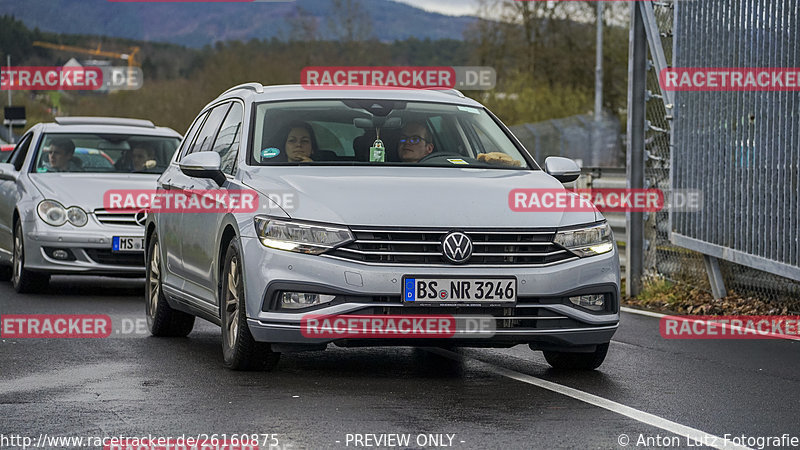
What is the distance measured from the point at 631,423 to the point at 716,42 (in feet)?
23.9

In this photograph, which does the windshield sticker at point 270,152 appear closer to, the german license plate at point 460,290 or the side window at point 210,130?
the side window at point 210,130

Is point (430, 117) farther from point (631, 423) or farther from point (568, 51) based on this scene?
point (568, 51)

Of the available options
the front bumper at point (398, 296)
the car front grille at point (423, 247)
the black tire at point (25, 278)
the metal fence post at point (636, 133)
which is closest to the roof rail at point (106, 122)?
the black tire at point (25, 278)

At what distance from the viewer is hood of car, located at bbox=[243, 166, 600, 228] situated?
7.70m

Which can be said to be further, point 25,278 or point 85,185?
point 85,185

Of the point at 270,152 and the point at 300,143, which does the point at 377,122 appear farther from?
the point at 270,152

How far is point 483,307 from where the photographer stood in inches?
301

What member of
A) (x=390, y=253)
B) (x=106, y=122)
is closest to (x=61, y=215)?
(x=106, y=122)

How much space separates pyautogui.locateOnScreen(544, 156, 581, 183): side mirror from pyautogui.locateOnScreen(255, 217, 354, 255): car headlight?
1.76m

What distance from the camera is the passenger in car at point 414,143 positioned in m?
9.05

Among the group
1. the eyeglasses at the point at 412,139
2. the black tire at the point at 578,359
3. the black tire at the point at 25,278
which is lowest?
the black tire at the point at 25,278

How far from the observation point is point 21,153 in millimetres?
15789

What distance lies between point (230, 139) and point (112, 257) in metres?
5.02

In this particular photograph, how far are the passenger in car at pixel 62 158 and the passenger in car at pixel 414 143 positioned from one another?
270 inches
